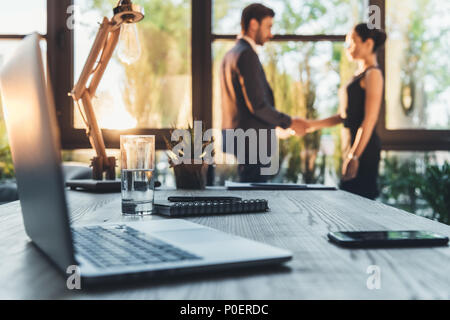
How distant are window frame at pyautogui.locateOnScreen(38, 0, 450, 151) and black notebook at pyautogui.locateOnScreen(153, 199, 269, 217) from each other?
2281 millimetres

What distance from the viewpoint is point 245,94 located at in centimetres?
275

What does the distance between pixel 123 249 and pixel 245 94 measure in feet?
7.27

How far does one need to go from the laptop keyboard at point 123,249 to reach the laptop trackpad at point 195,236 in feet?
0.09

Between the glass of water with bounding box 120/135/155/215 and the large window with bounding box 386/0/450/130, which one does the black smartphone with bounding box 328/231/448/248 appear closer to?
the glass of water with bounding box 120/135/155/215

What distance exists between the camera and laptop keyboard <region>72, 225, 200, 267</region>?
1.79ft

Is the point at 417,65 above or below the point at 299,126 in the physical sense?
above

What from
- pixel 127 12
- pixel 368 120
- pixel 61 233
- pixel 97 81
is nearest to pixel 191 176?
pixel 97 81

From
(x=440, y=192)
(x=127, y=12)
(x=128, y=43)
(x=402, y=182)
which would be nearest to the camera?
(x=127, y=12)

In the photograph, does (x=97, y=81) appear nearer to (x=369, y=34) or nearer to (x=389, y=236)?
(x=389, y=236)

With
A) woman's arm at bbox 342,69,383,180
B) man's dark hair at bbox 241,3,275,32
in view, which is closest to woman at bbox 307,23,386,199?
woman's arm at bbox 342,69,383,180

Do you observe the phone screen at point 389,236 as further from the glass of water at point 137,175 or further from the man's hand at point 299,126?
the man's hand at point 299,126

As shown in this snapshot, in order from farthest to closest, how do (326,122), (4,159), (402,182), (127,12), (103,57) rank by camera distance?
1. (402,182)
2. (4,159)
3. (326,122)
4. (103,57)
5. (127,12)

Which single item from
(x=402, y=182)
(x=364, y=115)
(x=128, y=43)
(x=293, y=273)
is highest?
(x=128, y=43)
